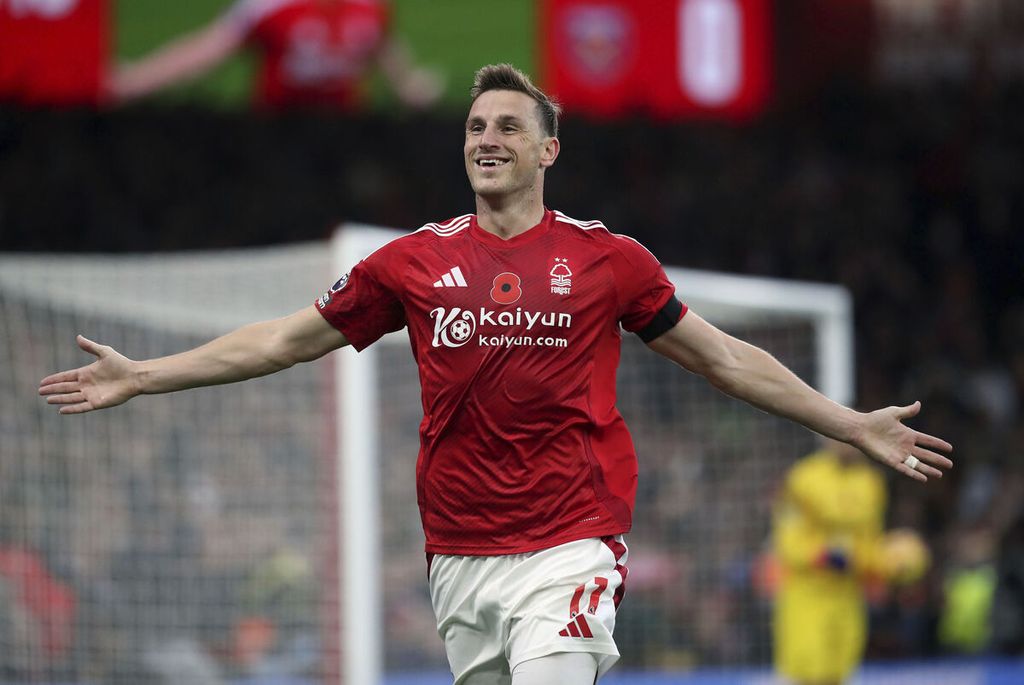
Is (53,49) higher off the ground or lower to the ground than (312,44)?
lower

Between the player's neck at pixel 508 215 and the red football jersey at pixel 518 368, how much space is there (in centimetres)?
3

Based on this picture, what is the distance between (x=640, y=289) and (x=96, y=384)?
5.05 ft

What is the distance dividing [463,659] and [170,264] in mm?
4759

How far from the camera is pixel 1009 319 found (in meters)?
15.1

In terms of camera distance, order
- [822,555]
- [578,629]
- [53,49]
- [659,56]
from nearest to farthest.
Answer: [578,629]
[822,555]
[53,49]
[659,56]

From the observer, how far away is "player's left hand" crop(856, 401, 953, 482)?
4.36 m

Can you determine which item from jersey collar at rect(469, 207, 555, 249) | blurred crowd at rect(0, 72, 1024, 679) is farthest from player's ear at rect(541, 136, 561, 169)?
blurred crowd at rect(0, 72, 1024, 679)

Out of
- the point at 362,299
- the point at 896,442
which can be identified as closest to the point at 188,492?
the point at 362,299

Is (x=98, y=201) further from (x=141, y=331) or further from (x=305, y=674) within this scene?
(x=305, y=674)

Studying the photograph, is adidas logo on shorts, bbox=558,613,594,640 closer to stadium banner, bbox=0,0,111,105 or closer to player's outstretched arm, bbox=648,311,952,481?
player's outstretched arm, bbox=648,311,952,481

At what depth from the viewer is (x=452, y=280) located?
13.8 ft

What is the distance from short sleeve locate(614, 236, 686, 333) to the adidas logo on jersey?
431 mm

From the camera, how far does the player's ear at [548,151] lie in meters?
4.35

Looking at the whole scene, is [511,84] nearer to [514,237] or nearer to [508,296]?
[514,237]
